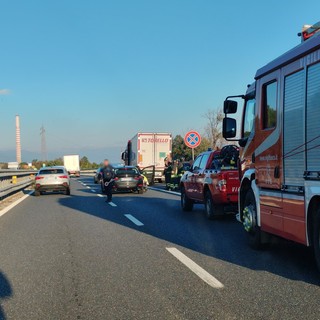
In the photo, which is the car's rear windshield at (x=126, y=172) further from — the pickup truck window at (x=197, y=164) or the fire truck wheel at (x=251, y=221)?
the fire truck wheel at (x=251, y=221)

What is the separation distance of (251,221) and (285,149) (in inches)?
72.9

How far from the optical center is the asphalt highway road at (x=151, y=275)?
15.2ft

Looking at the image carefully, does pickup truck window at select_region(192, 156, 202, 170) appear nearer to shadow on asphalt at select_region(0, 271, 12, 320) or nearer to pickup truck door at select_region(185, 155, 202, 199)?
pickup truck door at select_region(185, 155, 202, 199)

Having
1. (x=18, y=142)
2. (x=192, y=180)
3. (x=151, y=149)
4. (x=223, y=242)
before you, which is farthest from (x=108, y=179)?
(x=18, y=142)

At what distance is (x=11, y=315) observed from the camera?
452cm

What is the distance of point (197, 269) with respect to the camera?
6.28m

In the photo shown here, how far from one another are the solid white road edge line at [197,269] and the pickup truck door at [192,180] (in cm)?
Answer: 510

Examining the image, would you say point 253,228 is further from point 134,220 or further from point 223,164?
point 134,220

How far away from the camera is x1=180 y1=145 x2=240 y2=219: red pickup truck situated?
35.5ft

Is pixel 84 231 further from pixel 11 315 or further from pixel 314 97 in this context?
pixel 314 97

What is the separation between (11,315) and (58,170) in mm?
19055

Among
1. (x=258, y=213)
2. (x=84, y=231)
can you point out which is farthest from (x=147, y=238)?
(x=258, y=213)

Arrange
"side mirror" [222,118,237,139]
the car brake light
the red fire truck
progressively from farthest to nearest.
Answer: the car brake light < "side mirror" [222,118,237,139] < the red fire truck

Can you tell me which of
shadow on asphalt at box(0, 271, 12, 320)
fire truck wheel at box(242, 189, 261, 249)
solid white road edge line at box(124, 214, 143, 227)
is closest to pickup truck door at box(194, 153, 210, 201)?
solid white road edge line at box(124, 214, 143, 227)
